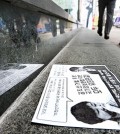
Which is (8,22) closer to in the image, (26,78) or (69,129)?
(26,78)

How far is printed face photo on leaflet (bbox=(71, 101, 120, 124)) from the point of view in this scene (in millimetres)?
411

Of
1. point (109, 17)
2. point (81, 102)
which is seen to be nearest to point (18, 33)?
point (81, 102)

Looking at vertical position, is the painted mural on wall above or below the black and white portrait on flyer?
above

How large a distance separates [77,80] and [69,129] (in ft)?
0.96

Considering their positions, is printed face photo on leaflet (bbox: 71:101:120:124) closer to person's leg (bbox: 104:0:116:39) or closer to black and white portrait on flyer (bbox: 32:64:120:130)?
black and white portrait on flyer (bbox: 32:64:120:130)

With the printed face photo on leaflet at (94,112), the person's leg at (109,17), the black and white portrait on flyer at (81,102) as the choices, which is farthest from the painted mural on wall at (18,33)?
the person's leg at (109,17)

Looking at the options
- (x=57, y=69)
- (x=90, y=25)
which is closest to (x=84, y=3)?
(x=90, y=25)

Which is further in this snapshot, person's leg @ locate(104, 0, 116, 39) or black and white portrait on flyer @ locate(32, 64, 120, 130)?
person's leg @ locate(104, 0, 116, 39)

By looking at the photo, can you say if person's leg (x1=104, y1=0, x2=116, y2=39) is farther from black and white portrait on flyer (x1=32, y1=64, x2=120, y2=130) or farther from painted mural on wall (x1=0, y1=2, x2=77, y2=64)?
black and white portrait on flyer (x1=32, y1=64, x2=120, y2=130)

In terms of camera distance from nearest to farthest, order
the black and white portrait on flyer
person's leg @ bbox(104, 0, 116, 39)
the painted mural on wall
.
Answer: the black and white portrait on flyer → the painted mural on wall → person's leg @ bbox(104, 0, 116, 39)

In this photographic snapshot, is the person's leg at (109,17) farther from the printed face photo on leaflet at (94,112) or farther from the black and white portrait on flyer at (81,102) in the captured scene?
the printed face photo on leaflet at (94,112)

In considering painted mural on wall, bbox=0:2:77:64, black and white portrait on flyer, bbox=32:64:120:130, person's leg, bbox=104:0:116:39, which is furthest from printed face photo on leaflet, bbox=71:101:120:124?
person's leg, bbox=104:0:116:39

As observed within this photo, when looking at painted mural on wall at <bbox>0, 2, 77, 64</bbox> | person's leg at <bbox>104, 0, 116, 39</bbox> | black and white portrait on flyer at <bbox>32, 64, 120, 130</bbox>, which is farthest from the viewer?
person's leg at <bbox>104, 0, 116, 39</bbox>

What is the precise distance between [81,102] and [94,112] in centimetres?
6
